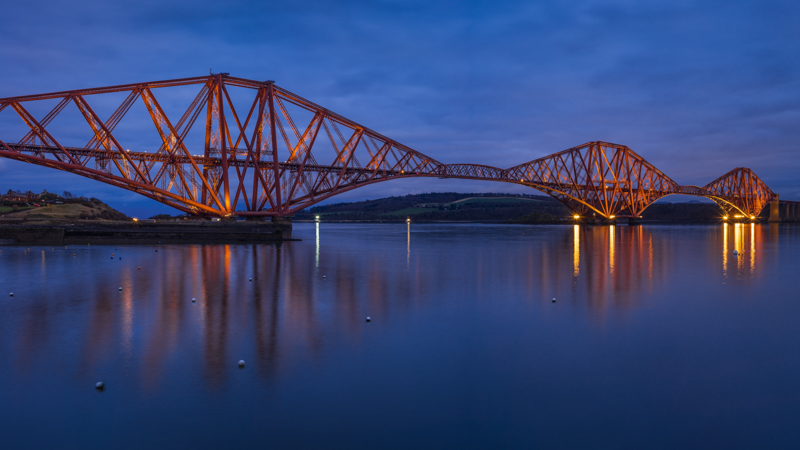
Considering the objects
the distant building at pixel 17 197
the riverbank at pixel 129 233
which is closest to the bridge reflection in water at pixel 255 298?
the riverbank at pixel 129 233

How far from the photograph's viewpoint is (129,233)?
1486 inches

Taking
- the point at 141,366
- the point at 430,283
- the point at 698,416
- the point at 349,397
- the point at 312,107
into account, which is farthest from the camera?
the point at 312,107

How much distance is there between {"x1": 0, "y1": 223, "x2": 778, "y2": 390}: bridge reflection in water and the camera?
884cm

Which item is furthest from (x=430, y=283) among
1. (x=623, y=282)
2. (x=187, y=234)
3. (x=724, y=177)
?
(x=724, y=177)

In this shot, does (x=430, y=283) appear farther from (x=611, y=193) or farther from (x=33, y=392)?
(x=611, y=193)

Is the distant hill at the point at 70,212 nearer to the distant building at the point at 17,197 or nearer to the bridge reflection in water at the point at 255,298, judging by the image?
the distant building at the point at 17,197

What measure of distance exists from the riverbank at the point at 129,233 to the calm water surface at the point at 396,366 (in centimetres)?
2246

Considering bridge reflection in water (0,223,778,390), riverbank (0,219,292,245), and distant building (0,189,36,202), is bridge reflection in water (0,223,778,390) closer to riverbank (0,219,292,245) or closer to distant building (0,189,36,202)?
riverbank (0,219,292,245)

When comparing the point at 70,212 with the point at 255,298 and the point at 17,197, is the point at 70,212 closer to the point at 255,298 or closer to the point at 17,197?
the point at 17,197

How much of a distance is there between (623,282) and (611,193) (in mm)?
110832

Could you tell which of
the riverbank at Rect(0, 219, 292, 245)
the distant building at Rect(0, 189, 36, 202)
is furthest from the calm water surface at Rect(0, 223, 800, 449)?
the distant building at Rect(0, 189, 36, 202)

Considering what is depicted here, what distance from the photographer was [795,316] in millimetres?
12461

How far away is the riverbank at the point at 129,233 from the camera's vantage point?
119 ft

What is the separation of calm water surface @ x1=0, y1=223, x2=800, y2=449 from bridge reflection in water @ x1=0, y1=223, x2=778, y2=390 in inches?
3.0
